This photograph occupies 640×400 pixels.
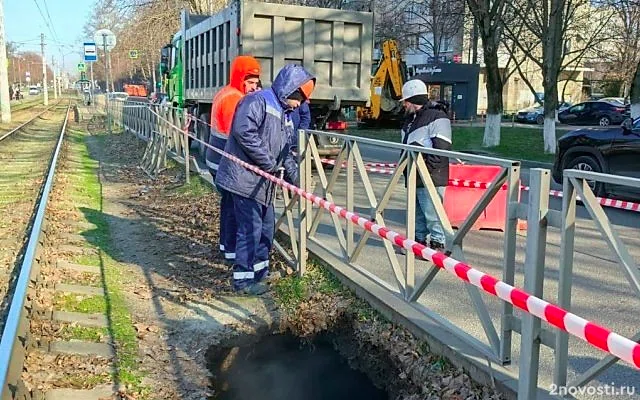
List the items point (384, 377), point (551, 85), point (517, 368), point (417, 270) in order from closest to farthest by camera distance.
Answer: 1. point (517, 368)
2. point (384, 377)
3. point (417, 270)
4. point (551, 85)

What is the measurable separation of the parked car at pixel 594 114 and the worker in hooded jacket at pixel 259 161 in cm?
3248

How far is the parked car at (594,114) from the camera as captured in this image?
115 feet

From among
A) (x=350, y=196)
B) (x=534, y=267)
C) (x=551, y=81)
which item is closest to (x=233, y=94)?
(x=350, y=196)

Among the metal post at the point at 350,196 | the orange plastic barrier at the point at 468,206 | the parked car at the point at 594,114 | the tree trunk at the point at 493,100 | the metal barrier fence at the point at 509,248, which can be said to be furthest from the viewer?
the parked car at the point at 594,114

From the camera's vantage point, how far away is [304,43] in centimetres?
1141

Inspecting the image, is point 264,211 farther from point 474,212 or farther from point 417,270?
point 474,212

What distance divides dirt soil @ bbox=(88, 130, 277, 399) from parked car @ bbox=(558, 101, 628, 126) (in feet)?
98.7

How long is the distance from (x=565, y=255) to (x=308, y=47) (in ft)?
29.5

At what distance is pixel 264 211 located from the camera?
6.06 meters

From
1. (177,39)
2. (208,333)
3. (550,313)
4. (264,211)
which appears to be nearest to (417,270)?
(264,211)

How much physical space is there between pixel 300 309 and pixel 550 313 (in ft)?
10.0

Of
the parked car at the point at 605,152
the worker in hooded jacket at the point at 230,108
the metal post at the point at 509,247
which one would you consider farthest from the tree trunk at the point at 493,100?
the metal post at the point at 509,247

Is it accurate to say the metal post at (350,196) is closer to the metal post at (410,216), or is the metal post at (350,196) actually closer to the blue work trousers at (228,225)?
the metal post at (410,216)

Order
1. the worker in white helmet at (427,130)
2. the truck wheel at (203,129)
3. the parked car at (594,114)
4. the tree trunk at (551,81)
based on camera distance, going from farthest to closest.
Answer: the parked car at (594,114) → the tree trunk at (551,81) → the truck wheel at (203,129) → the worker in white helmet at (427,130)
